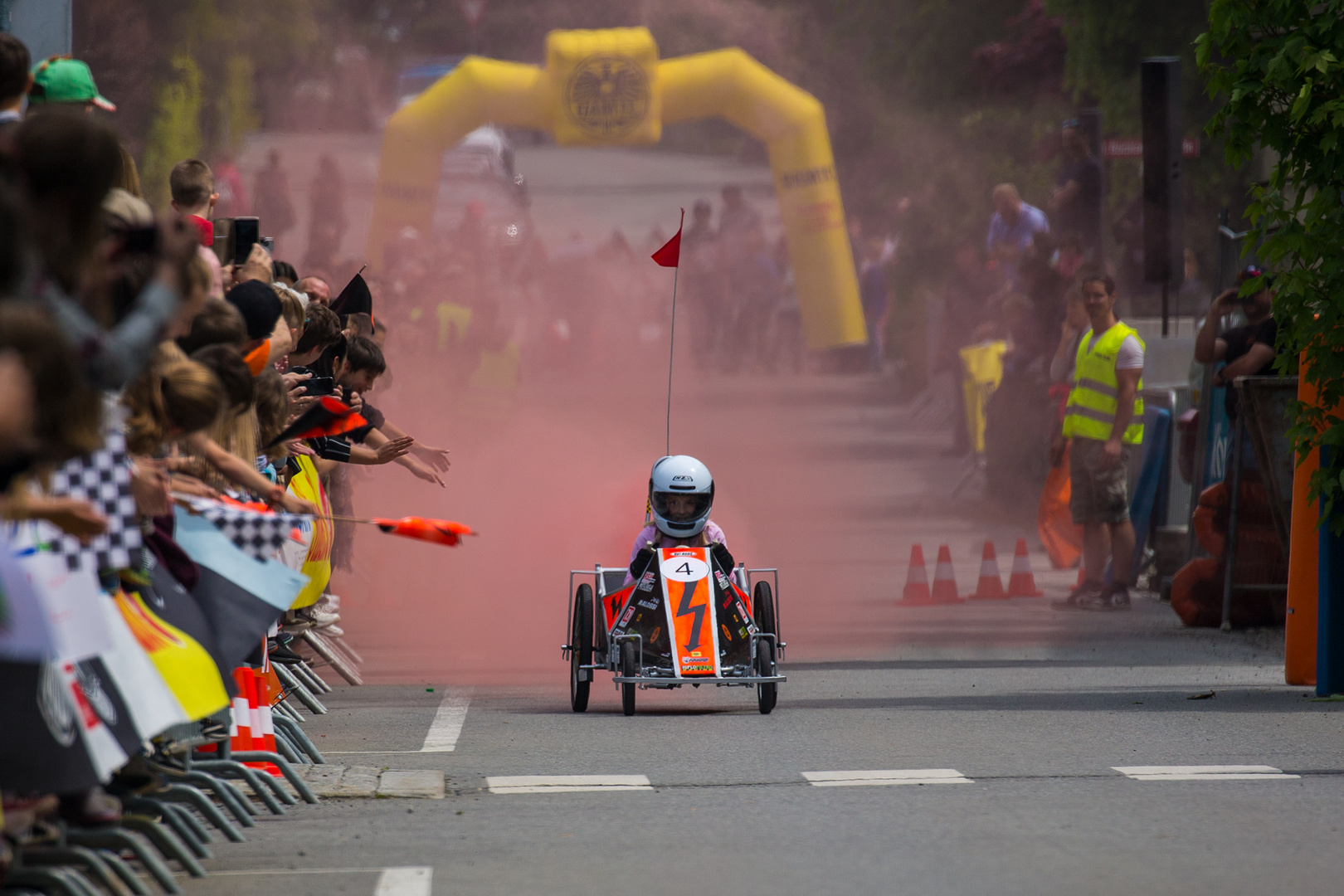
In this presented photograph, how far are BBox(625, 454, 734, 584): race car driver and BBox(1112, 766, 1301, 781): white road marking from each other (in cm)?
312

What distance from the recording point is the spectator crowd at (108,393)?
429 cm

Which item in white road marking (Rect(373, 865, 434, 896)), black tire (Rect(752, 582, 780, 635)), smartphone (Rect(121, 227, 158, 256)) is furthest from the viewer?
black tire (Rect(752, 582, 780, 635))

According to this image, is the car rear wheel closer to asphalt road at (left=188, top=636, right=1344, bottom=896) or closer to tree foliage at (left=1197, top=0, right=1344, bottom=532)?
asphalt road at (left=188, top=636, right=1344, bottom=896)

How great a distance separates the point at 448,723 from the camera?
980 cm

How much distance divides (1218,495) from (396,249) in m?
12.8

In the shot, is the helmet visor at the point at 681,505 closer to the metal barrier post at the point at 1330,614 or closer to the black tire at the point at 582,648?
the black tire at the point at 582,648

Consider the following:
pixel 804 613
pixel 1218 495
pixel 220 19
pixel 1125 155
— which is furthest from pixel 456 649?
pixel 220 19

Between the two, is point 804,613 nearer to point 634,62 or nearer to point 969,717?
point 969,717

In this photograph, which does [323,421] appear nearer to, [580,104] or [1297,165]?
[1297,165]

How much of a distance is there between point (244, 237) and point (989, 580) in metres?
7.72

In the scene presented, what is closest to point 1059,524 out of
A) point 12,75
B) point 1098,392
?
point 1098,392

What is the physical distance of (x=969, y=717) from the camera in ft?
31.7

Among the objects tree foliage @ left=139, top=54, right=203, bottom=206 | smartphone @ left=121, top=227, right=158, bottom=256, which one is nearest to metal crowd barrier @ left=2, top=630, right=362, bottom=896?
smartphone @ left=121, top=227, right=158, bottom=256

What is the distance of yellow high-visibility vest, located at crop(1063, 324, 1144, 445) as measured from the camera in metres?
14.8
